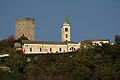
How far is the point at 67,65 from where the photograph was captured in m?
50.4

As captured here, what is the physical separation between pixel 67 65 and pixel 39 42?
1568 cm

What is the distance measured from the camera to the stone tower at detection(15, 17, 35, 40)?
75.1 meters

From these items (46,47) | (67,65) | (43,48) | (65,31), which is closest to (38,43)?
(43,48)

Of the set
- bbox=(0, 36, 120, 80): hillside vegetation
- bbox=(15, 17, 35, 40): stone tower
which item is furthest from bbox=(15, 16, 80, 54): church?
bbox=(0, 36, 120, 80): hillside vegetation

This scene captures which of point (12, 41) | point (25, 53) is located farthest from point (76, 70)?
point (12, 41)

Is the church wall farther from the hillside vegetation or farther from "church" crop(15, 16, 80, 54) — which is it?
the hillside vegetation

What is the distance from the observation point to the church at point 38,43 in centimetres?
6262

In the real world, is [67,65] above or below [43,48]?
below

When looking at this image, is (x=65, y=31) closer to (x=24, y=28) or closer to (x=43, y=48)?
(x=24, y=28)

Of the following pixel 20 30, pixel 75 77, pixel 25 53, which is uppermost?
pixel 20 30

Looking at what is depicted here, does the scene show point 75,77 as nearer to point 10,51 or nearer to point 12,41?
point 10,51

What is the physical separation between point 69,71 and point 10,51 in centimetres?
1637

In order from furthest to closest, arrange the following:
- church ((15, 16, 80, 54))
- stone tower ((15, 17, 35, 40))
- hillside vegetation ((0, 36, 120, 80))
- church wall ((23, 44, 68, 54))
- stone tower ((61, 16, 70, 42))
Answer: stone tower ((61, 16, 70, 42)), stone tower ((15, 17, 35, 40)), church ((15, 16, 80, 54)), church wall ((23, 44, 68, 54)), hillside vegetation ((0, 36, 120, 80))

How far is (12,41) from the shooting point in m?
69.4
